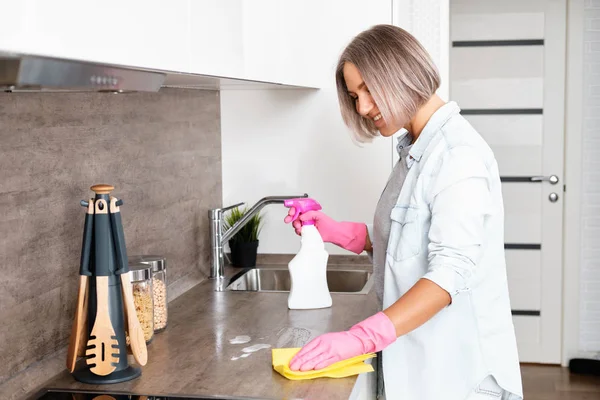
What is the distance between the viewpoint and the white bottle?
2260mm

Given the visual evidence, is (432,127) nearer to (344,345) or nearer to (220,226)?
(344,345)

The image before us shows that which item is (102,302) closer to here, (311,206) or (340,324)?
(340,324)

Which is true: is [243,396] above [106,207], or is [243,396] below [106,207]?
below

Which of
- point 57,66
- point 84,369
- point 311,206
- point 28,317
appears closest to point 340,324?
point 311,206

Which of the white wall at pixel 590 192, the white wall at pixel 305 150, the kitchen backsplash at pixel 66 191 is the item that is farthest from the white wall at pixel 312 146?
the white wall at pixel 590 192

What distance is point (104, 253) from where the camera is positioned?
62.7 inches

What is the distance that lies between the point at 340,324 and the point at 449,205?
1.92 ft

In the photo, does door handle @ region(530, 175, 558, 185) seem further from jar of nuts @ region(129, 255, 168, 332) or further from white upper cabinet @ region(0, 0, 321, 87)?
jar of nuts @ region(129, 255, 168, 332)

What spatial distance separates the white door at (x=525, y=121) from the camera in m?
4.43

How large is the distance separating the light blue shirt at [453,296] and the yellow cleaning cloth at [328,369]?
22 cm

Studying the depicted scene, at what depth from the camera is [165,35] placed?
129 cm

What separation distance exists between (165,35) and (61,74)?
0.34 metres

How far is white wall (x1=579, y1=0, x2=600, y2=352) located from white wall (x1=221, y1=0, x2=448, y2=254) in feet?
5.83

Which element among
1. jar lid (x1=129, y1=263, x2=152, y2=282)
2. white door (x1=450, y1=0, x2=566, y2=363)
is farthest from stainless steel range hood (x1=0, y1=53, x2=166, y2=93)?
white door (x1=450, y1=0, x2=566, y2=363)
